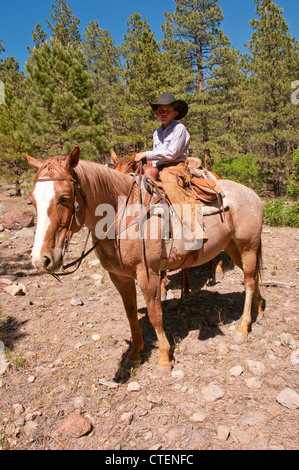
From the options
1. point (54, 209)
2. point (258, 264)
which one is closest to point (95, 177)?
point (54, 209)

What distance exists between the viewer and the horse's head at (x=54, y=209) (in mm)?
2033

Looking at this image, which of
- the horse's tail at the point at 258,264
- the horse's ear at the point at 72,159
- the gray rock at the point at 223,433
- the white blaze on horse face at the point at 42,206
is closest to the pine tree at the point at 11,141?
the horse's ear at the point at 72,159

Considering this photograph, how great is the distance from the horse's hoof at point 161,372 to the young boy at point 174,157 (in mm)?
1464

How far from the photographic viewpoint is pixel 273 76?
1603 centimetres

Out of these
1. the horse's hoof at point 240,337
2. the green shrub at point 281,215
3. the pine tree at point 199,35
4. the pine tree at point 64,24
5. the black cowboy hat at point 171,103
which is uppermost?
the pine tree at point 64,24

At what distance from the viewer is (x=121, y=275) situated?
3064 mm

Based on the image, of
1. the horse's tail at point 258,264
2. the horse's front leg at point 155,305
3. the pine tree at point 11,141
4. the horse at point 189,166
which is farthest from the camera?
the pine tree at point 11,141

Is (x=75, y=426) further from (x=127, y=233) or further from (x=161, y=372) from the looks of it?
(x=127, y=233)

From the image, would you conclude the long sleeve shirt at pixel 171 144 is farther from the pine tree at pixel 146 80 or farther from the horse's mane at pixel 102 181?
the pine tree at pixel 146 80

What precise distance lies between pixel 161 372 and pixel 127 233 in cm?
172

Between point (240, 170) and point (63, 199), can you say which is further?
point (240, 170)

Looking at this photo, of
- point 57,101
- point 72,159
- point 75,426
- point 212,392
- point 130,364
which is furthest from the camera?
point 57,101

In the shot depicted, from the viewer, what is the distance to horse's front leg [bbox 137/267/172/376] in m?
2.89
